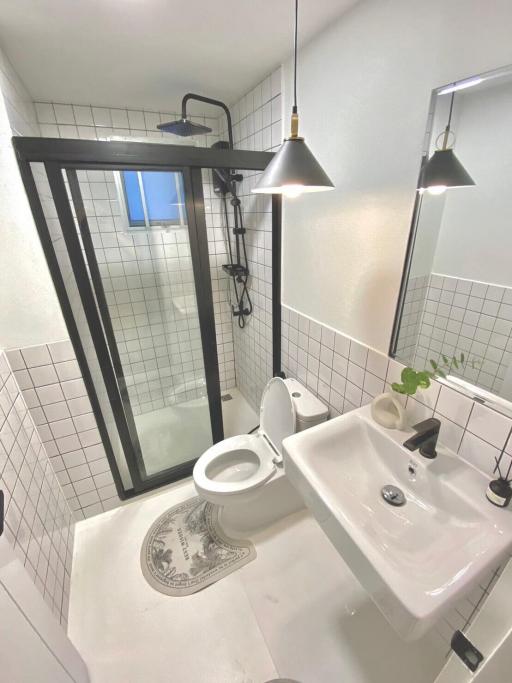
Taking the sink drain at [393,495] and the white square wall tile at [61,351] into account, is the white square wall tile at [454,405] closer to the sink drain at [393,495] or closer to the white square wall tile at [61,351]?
the sink drain at [393,495]

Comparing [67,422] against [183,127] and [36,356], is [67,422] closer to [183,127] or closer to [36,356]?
[36,356]

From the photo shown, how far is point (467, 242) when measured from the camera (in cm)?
94

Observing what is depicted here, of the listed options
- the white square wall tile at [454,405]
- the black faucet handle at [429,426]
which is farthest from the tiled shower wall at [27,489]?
the white square wall tile at [454,405]

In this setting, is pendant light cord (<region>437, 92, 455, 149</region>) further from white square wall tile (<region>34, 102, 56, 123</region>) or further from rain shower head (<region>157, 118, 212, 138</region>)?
white square wall tile (<region>34, 102, 56, 123</region>)

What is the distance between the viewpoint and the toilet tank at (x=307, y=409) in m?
1.56

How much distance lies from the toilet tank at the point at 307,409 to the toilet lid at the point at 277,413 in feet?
0.14

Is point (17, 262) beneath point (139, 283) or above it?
above

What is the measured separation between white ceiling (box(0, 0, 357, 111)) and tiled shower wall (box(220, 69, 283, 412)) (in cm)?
12

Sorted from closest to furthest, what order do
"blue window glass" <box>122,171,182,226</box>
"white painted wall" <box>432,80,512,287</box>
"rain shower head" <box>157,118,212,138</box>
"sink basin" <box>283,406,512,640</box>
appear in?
"sink basin" <box>283,406,512,640</box>, "white painted wall" <box>432,80,512,287</box>, "rain shower head" <box>157,118,212,138</box>, "blue window glass" <box>122,171,182,226</box>

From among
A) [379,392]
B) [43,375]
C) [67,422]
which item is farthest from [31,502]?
[379,392]

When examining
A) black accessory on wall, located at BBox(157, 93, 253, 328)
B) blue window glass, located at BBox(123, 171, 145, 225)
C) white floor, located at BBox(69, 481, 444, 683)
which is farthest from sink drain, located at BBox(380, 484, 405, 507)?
blue window glass, located at BBox(123, 171, 145, 225)

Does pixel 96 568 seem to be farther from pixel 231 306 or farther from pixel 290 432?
pixel 231 306

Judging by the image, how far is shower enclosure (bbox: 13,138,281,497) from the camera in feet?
4.22

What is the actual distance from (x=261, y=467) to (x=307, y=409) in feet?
1.33
